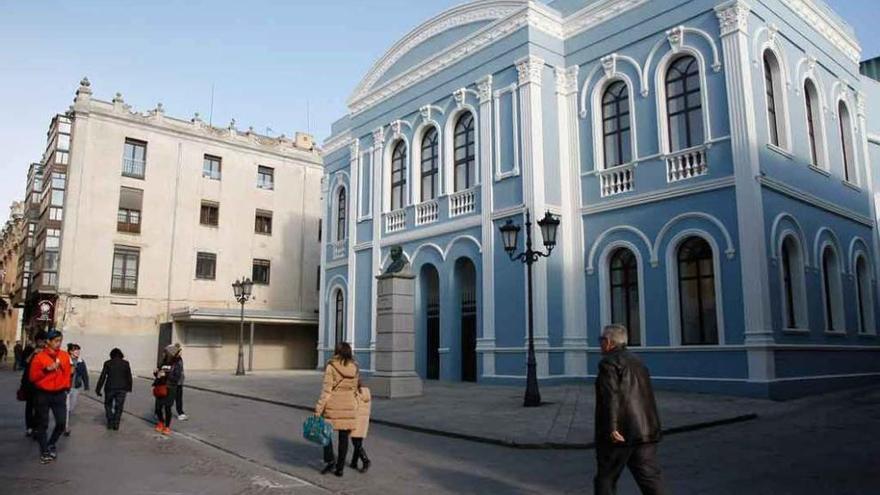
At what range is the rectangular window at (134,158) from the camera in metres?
33.4

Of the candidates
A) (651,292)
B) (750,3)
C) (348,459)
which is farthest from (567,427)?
(750,3)

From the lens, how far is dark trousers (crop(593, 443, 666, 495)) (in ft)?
17.0

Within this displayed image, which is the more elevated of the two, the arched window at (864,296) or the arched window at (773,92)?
the arched window at (773,92)

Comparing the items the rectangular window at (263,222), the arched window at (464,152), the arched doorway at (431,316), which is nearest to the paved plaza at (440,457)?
the arched doorway at (431,316)

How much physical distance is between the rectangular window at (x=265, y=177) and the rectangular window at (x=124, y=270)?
25.4ft

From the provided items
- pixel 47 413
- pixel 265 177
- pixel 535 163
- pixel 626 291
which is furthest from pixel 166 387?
pixel 265 177

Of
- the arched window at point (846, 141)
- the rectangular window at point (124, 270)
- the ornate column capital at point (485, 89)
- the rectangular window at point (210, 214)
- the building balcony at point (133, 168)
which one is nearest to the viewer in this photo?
the arched window at point (846, 141)

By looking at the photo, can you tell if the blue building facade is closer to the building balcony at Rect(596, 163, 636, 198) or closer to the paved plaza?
the building balcony at Rect(596, 163, 636, 198)

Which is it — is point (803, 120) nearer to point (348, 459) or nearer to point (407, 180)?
point (407, 180)

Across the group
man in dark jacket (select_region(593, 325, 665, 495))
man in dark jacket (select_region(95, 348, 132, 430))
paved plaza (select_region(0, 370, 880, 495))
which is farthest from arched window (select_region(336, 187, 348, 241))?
man in dark jacket (select_region(593, 325, 665, 495))

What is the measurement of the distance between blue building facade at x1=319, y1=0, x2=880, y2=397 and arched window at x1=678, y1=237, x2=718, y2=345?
0.16ft

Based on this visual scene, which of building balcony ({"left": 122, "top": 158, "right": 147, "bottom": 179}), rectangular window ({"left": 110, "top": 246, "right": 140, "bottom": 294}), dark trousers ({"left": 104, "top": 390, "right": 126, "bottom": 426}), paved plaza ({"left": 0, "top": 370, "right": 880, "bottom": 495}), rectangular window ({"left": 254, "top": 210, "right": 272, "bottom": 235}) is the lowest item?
paved plaza ({"left": 0, "top": 370, "right": 880, "bottom": 495})

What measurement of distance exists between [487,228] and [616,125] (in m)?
4.79

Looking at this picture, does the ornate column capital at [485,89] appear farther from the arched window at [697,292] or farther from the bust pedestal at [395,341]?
the arched window at [697,292]
